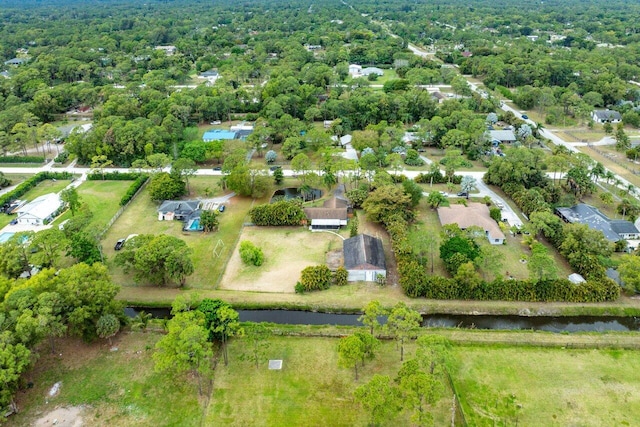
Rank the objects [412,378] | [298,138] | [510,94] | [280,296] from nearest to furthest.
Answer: [412,378], [280,296], [298,138], [510,94]

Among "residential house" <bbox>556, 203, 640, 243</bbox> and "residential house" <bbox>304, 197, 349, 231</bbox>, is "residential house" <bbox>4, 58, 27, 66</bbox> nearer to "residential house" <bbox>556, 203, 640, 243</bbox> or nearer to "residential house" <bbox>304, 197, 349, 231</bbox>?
"residential house" <bbox>304, 197, 349, 231</bbox>

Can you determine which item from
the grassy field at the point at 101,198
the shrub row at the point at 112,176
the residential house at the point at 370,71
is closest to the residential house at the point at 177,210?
the grassy field at the point at 101,198

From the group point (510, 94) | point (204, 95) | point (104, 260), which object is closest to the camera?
point (104, 260)

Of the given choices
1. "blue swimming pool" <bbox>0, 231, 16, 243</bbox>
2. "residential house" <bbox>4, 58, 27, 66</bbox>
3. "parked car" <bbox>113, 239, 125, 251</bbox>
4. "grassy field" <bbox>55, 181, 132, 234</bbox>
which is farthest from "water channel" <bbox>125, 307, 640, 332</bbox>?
"residential house" <bbox>4, 58, 27, 66</bbox>

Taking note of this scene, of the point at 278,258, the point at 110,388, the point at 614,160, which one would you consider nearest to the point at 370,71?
the point at 614,160

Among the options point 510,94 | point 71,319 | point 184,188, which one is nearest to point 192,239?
point 184,188

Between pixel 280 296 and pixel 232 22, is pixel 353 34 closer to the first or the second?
pixel 232 22
